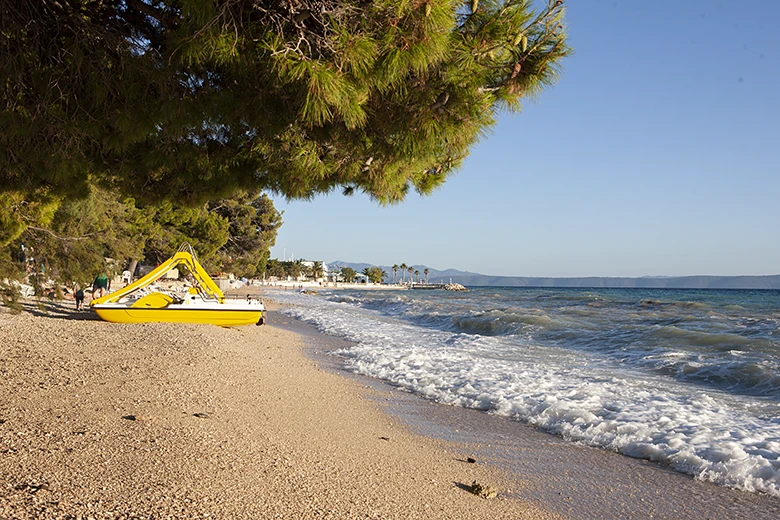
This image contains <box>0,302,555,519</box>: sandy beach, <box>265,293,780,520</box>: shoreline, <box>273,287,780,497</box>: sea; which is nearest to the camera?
<box>0,302,555,519</box>: sandy beach

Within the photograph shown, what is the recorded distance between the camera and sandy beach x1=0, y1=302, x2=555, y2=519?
335 centimetres

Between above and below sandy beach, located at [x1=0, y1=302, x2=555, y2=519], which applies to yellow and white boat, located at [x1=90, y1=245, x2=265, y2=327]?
above

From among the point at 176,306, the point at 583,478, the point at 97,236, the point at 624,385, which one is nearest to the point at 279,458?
the point at 583,478

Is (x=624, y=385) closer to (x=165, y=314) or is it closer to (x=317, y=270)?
(x=165, y=314)

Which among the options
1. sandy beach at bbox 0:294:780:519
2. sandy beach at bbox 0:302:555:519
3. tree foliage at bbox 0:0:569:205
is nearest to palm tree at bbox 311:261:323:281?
sandy beach at bbox 0:302:555:519

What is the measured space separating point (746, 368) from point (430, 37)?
30.6 feet

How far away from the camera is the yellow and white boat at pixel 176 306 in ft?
46.9

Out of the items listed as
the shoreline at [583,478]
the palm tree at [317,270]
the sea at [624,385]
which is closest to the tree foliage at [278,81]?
the shoreline at [583,478]

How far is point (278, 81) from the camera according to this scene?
362cm

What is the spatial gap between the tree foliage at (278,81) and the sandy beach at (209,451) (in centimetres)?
222

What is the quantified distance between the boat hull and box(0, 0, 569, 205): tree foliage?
29.6ft

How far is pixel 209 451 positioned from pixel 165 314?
10881mm

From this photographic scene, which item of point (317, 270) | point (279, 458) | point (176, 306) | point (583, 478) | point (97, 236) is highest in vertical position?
point (317, 270)

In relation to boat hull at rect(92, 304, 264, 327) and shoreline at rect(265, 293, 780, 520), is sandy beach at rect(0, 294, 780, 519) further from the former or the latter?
boat hull at rect(92, 304, 264, 327)
